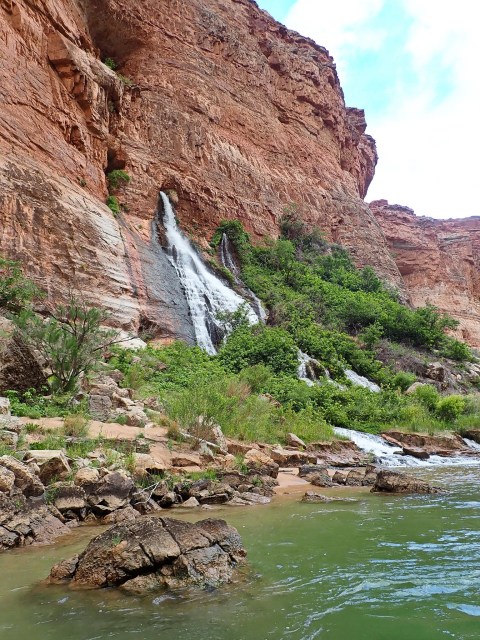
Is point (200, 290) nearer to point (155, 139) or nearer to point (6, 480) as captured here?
point (155, 139)

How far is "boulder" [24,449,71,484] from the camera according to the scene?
6281 millimetres

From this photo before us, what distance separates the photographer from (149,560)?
3.97m

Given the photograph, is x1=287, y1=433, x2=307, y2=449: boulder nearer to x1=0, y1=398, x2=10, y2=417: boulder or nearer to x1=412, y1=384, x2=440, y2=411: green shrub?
x1=0, y1=398, x2=10, y2=417: boulder

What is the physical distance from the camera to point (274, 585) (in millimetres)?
3904

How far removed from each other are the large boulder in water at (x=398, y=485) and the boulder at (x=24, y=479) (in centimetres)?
567

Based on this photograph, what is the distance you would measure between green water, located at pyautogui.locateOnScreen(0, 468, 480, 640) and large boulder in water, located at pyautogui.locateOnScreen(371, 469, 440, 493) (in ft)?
8.79

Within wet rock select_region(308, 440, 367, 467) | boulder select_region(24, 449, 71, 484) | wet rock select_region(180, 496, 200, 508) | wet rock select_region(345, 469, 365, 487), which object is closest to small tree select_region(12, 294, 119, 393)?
boulder select_region(24, 449, 71, 484)

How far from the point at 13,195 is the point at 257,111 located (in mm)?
27012

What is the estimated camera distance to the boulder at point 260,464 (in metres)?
9.42

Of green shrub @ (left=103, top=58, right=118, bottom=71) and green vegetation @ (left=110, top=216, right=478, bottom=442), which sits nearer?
green vegetation @ (left=110, top=216, right=478, bottom=442)

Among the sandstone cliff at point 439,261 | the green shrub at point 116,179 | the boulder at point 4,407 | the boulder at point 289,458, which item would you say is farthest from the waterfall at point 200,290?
the sandstone cliff at point 439,261

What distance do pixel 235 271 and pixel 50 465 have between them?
977 inches

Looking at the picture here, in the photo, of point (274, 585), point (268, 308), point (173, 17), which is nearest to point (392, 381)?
point (268, 308)

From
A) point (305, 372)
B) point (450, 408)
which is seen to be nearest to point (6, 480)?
point (305, 372)
